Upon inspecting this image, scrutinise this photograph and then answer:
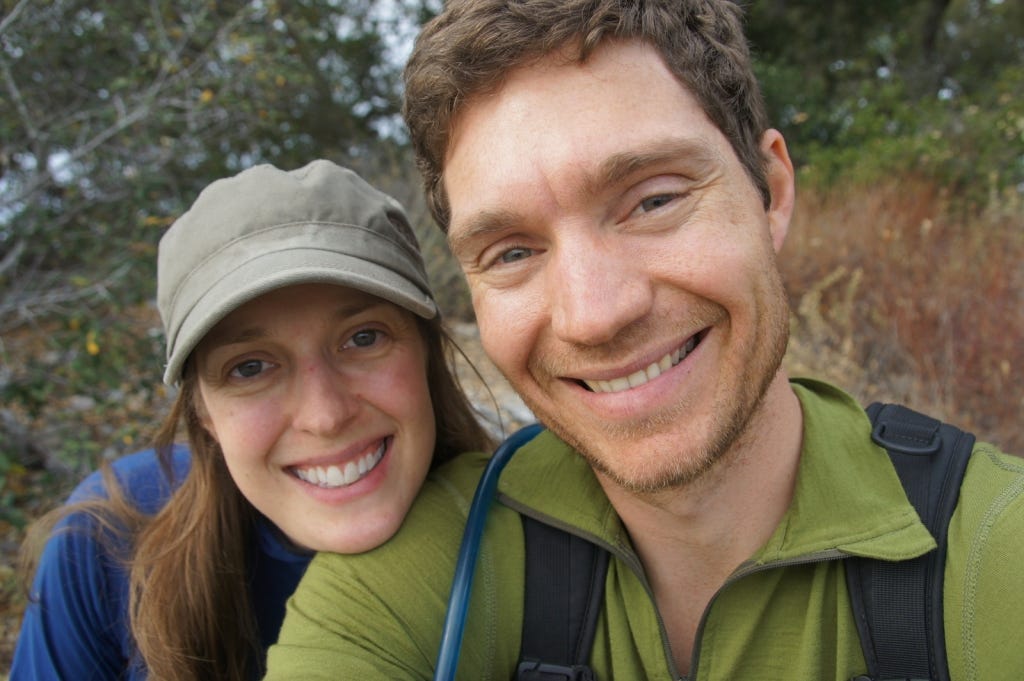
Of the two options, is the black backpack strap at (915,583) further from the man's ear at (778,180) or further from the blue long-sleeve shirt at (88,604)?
the blue long-sleeve shirt at (88,604)

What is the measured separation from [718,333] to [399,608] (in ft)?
2.94

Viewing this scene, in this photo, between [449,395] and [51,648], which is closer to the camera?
[51,648]

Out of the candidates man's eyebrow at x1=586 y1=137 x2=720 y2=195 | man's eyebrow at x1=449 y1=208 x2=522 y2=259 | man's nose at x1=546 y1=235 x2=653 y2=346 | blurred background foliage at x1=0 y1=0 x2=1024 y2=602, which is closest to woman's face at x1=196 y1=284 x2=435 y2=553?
man's eyebrow at x1=449 y1=208 x2=522 y2=259

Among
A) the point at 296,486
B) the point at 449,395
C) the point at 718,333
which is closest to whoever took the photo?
the point at 718,333

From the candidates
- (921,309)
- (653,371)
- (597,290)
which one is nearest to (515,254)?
(597,290)

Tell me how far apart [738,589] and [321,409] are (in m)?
1.03

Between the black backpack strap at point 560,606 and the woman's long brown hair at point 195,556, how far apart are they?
1.98 feet

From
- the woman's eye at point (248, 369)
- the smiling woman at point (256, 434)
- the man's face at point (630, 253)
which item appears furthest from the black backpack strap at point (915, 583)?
the woman's eye at point (248, 369)

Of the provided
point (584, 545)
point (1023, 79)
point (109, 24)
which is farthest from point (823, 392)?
point (1023, 79)

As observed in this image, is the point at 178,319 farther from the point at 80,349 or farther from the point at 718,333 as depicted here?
the point at 80,349

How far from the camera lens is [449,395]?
Result: 2.35 meters

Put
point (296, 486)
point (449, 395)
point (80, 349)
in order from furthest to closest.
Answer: point (80, 349), point (449, 395), point (296, 486)

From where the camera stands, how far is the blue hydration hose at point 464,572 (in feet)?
4.86

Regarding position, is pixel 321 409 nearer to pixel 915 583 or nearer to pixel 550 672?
pixel 550 672
